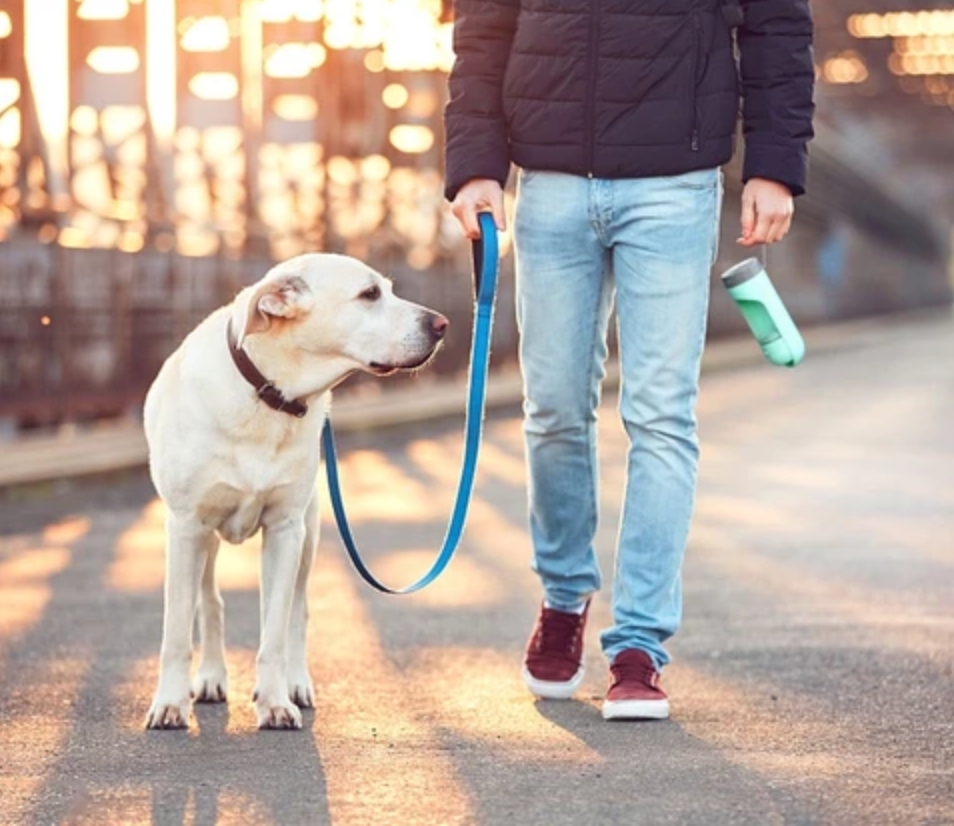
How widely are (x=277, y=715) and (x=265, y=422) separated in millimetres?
566

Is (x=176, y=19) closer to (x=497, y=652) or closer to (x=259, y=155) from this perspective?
(x=259, y=155)

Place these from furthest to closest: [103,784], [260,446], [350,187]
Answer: [350,187], [260,446], [103,784]

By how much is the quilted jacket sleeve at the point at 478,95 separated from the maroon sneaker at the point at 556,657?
914 mm

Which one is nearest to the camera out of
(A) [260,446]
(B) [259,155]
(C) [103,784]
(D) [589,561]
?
(C) [103,784]

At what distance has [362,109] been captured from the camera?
22031 millimetres

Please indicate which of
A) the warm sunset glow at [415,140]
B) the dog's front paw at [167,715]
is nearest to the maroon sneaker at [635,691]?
the dog's front paw at [167,715]

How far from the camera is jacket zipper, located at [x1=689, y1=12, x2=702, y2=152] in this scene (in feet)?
15.6

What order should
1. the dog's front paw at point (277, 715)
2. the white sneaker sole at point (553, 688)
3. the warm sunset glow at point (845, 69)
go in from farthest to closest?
1. the warm sunset glow at point (845, 69)
2. the white sneaker sole at point (553, 688)
3. the dog's front paw at point (277, 715)

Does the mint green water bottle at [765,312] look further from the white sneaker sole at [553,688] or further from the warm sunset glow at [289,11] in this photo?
the warm sunset glow at [289,11]

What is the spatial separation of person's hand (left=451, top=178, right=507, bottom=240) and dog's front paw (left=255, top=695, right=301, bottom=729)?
1.02 metres

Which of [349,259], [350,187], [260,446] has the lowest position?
[350,187]

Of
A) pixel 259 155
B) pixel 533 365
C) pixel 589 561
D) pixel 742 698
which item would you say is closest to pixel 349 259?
pixel 533 365

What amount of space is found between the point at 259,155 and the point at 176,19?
3550mm

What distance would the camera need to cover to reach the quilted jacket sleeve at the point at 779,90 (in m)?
4.74
